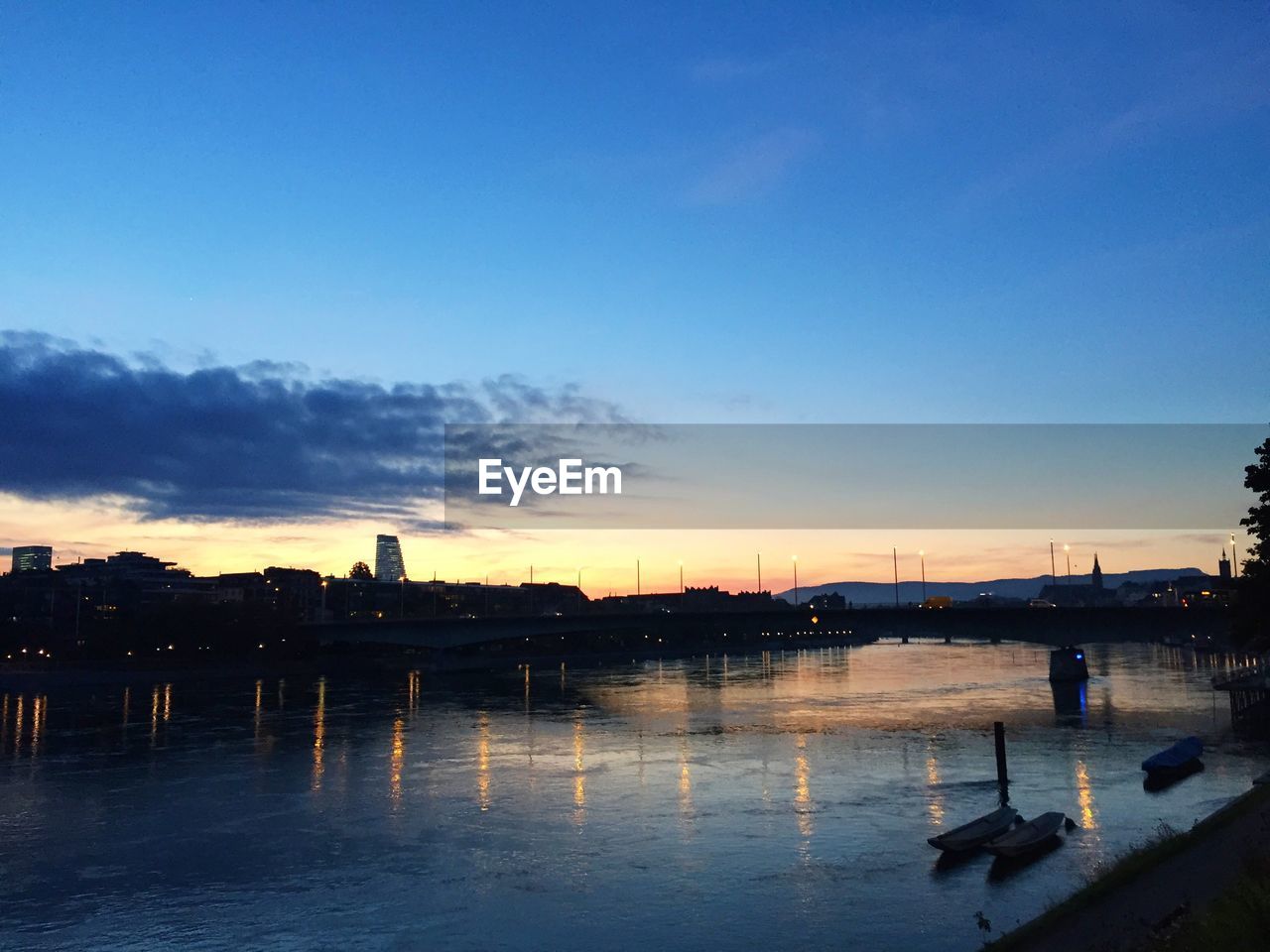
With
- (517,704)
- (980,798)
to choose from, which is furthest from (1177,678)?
(980,798)

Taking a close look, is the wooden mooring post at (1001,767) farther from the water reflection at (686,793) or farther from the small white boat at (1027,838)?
the water reflection at (686,793)

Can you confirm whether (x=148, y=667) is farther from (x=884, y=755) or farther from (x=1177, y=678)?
(x=1177, y=678)

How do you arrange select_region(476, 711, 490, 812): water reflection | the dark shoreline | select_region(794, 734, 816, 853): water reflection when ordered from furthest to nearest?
the dark shoreline
select_region(476, 711, 490, 812): water reflection
select_region(794, 734, 816, 853): water reflection

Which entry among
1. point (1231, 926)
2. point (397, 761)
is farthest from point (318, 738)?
point (1231, 926)

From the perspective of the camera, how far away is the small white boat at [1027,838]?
33.8m

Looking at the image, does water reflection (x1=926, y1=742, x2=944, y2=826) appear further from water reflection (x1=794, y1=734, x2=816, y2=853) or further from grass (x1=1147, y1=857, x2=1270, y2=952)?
grass (x1=1147, y1=857, x2=1270, y2=952)

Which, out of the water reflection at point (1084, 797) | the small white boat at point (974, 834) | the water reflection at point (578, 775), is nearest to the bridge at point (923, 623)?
the water reflection at point (578, 775)

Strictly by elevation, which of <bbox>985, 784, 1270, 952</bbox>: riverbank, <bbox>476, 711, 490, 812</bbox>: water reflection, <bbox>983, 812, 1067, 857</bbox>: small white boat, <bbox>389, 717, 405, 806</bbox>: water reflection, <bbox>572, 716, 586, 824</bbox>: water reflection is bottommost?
<bbox>572, 716, 586, 824</bbox>: water reflection

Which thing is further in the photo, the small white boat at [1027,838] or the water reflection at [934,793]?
the water reflection at [934,793]

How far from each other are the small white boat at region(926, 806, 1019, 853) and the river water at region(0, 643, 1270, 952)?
2.15 ft

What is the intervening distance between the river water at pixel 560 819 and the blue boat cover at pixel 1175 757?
3.90 feet

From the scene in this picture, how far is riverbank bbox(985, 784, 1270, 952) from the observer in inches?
770

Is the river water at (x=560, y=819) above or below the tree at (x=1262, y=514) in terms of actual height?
below

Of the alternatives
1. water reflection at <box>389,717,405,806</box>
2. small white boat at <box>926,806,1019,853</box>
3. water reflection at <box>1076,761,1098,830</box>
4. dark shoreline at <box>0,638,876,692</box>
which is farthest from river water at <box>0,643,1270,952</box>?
dark shoreline at <box>0,638,876,692</box>
